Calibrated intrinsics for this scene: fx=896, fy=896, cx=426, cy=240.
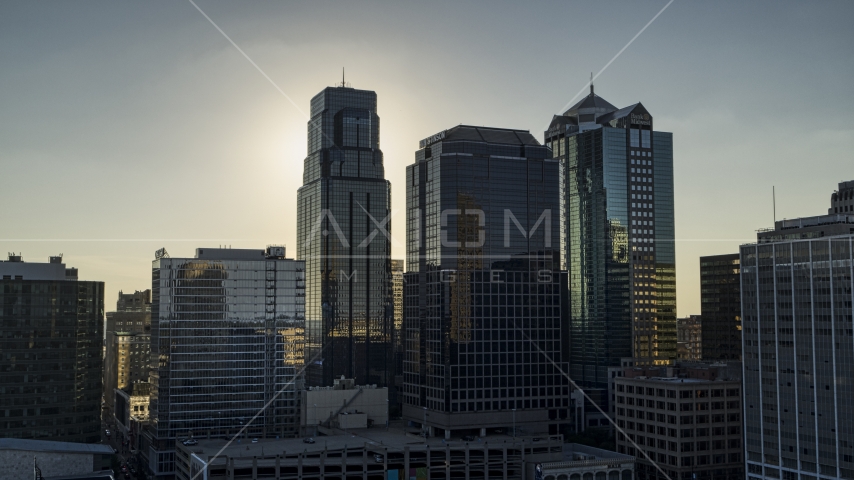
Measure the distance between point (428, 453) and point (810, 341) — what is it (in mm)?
74478

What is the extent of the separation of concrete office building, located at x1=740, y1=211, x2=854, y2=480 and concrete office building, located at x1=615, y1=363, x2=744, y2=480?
56.1 ft

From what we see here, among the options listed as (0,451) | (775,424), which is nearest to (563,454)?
(775,424)

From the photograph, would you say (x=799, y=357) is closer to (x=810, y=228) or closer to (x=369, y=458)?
(x=810, y=228)

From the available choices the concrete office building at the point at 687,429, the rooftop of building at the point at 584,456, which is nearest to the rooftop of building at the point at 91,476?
the rooftop of building at the point at 584,456

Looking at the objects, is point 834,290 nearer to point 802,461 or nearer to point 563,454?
point 802,461

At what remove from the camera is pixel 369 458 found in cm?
17438

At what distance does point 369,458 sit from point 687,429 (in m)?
63.6

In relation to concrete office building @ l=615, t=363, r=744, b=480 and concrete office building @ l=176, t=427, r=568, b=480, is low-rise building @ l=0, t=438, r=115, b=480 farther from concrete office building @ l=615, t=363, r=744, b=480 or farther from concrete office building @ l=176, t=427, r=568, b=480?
concrete office building @ l=615, t=363, r=744, b=480

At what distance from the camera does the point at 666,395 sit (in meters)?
182

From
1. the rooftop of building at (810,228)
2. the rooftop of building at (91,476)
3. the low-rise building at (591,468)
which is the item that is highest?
the rooftop of building at (810,228)

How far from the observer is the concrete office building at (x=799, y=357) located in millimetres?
146625

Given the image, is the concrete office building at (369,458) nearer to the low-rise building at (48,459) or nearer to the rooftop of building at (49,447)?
the rooftop of building at (49,447)

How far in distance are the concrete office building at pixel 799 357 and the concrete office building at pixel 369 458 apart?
42709 mm

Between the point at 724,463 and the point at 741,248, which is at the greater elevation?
the point at 741,248
